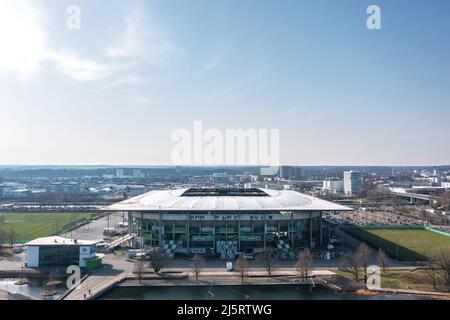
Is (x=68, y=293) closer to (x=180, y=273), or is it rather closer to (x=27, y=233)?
(x=180, y=273)

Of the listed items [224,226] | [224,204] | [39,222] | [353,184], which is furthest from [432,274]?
[353,184]

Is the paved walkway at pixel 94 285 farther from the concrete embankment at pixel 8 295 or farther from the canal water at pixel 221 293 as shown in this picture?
the concrete embankment at pixel 8 295

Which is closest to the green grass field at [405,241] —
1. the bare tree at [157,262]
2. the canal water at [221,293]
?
the canal water at [221,293]

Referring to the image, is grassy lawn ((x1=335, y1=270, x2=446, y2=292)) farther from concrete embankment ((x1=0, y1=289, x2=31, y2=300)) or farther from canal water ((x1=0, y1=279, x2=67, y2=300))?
concrete embankment ((x1=0, y1=289, x2=31, y2=300))

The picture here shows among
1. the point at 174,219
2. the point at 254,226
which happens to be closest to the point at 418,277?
the point at 254,226

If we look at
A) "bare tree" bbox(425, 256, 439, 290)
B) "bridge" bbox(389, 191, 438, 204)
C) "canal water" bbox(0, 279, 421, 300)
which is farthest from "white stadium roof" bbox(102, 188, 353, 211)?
"bridge" bbox(389, 191, 438, 204)
